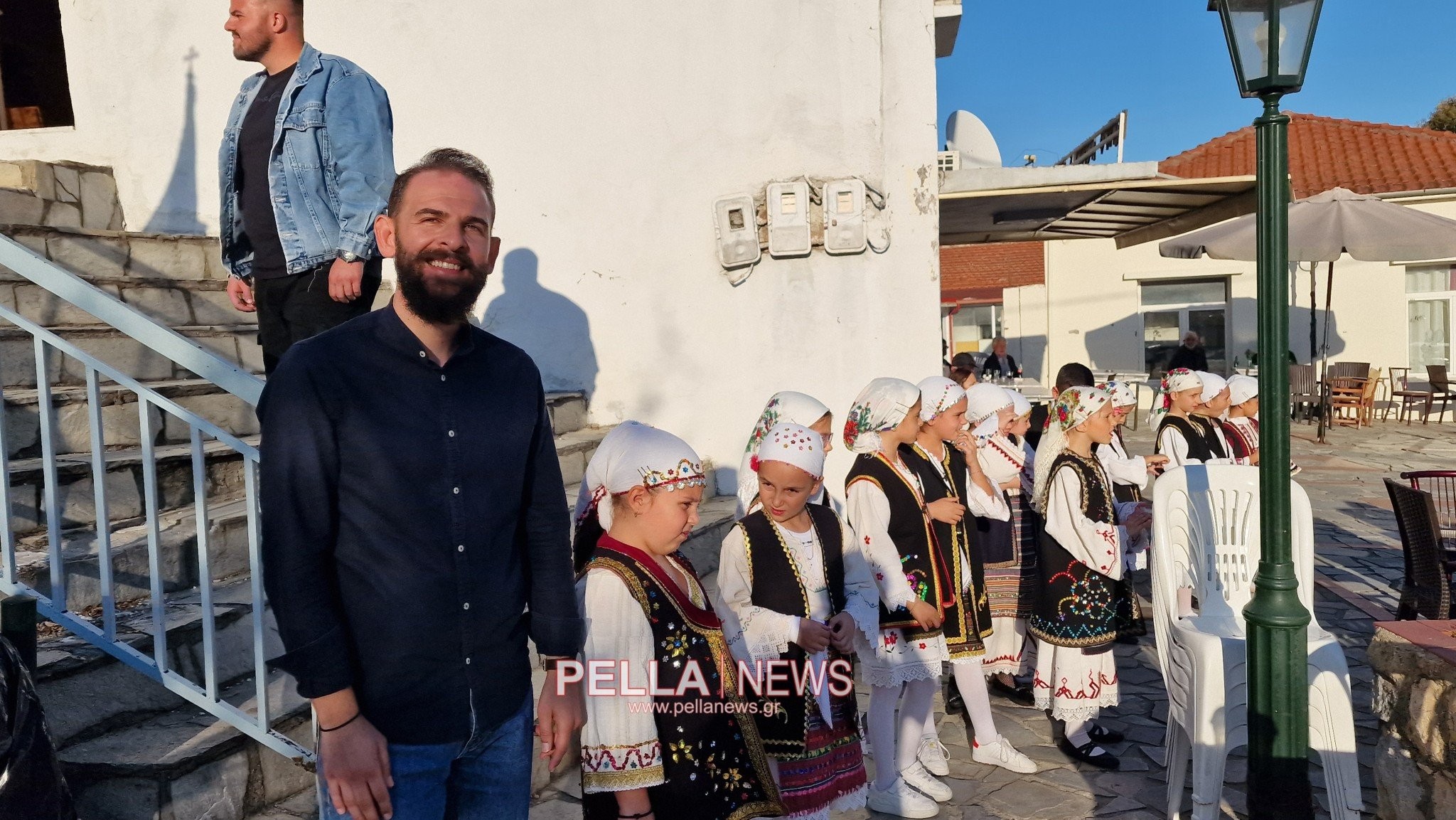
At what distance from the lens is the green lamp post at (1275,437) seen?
3355mm

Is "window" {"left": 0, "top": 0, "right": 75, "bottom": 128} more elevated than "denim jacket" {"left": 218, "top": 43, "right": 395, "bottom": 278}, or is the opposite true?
"window" {"left": 0, "top": 0, "right": 75, "bottom": 128}

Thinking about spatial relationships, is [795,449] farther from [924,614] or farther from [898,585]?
[924,614]

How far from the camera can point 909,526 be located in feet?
13.4

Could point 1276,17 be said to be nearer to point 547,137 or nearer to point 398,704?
point 398,704

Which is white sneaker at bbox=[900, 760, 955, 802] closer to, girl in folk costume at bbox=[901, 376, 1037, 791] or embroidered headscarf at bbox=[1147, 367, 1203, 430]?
girl in folk costume at bbox=[901, 376, 1037, 791]

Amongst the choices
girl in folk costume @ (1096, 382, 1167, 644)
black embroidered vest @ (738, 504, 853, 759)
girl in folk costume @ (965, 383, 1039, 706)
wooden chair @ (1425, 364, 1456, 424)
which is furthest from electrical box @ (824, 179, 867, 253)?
wooden chair @ (1425, 364, 1456, 424)

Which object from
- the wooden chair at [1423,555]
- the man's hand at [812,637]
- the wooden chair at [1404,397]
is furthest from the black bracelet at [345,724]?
the wooden chair at [1404,397]

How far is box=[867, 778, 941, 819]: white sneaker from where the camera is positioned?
3924 millimetres

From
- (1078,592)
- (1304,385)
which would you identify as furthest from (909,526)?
(1304,385)

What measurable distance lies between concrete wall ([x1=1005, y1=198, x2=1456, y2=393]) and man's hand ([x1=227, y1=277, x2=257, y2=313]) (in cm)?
1678

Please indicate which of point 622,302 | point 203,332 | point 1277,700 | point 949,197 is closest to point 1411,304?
point 949,197

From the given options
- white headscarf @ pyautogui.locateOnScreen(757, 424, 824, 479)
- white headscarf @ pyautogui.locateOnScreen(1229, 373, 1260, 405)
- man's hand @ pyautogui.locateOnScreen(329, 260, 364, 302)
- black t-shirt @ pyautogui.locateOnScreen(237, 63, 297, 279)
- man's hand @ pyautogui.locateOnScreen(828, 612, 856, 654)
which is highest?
black t-shirt @ pyautogui.locateOnScreen(237, 63, 297, 279)

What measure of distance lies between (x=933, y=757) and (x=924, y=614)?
853 mm

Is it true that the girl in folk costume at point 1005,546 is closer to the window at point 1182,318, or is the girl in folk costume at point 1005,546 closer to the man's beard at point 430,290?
the man's beard at point 430,290
